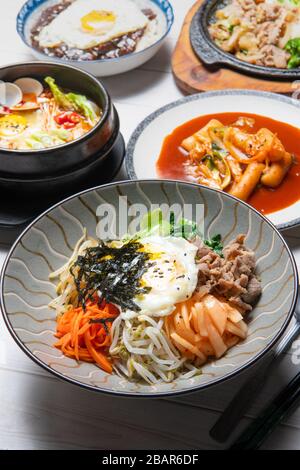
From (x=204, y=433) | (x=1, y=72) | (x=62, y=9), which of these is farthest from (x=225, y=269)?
(x=62, y=9)

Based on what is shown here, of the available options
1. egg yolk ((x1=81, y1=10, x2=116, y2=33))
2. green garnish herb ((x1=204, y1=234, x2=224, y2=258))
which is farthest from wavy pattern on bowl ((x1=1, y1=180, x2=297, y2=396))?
egg yolk ((x1=81, y1=10, x2=116, y2=33))

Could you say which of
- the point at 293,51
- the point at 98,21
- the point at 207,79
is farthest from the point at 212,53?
the point at 98,21

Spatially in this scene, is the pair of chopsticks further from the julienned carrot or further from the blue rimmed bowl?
the blue rimmed bowl

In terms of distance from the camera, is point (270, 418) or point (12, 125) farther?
point (12, 125)

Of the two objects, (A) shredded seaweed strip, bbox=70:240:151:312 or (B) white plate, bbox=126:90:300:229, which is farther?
(B) white plate, bbox=126:90:300:229

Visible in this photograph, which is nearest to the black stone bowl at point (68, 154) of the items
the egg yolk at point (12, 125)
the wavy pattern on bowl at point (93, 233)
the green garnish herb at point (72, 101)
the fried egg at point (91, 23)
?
the green garnish herb at point (72, 101)

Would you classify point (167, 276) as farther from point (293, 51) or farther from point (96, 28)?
point (96, 28)

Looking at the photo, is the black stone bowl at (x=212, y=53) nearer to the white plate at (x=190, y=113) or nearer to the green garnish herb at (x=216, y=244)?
the white plate at (x=190, y=113)
